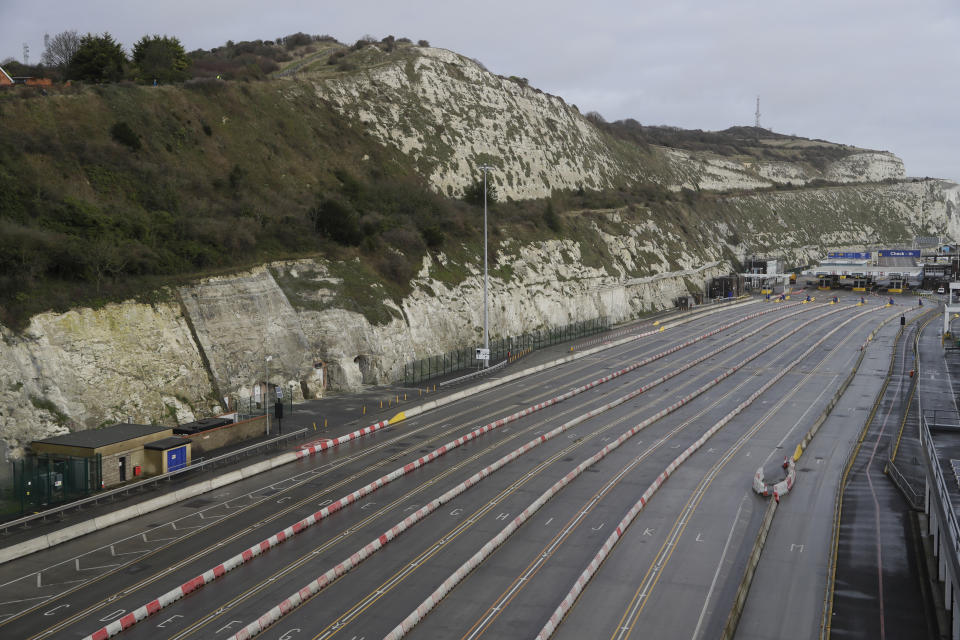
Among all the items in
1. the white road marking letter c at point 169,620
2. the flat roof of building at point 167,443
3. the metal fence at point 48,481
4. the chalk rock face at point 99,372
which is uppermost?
the chalk rock face at point 99,372

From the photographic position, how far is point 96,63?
5744 centimetres

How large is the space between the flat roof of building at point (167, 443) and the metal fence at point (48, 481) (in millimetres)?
1989

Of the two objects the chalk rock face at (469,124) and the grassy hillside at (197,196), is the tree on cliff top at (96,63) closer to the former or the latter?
the grassy hillside at (197,196)

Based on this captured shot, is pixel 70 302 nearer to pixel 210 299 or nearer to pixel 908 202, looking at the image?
pixel 210 299

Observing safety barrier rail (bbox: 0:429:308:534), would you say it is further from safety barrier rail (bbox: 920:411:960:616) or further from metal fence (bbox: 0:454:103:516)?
safety barrier rail (bbox: 920:411:960:616)

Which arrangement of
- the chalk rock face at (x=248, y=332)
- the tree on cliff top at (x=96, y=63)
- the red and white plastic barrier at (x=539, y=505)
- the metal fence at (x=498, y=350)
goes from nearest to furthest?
1. the red and white plastic barrier at (x=539, y=505)
2. the chalk rock face at (x=248, y=332)
3. the metal fence at (x=498, y=350)
4. the tree on cliff top at (x=96, y=63)

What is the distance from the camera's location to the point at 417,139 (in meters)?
77.4

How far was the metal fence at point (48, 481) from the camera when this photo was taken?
934 inches

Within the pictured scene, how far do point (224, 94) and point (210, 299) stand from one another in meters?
27.9

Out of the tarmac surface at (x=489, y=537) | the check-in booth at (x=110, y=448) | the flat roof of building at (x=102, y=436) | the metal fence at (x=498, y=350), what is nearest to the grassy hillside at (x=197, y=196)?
the metal fence at (x=498, y=350)

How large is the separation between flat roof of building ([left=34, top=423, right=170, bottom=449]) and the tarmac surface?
3923mm

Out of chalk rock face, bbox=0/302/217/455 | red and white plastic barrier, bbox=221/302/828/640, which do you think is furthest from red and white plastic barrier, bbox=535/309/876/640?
chalk rock face, bbox=0/302/217/455

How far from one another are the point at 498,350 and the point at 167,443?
29.7 metres

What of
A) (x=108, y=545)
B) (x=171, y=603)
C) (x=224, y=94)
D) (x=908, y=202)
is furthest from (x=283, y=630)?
(x=908, y=202)
